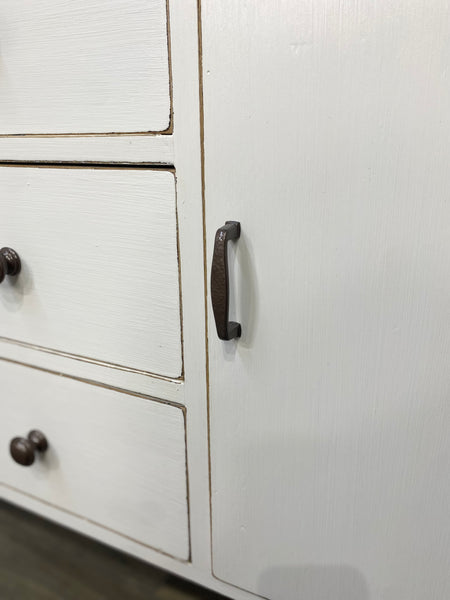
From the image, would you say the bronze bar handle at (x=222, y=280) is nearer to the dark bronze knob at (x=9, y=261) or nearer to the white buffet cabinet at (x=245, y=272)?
the white buffet cabinet at (x=245, y=272)

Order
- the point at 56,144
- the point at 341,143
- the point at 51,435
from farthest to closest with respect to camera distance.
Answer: the point at 51,435, the point at 56,144, the point at 341,143

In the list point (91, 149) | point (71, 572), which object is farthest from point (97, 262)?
point (71, 572)

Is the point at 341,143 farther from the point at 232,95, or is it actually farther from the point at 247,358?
the point at 247,358

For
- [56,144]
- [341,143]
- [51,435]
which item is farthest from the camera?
[51,435]

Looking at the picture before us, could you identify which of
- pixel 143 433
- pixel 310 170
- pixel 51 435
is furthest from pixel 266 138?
pixel 51 435

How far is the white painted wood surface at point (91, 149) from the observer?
1.50 ft

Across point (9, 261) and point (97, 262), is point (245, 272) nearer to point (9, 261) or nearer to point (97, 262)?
point (97, 262)

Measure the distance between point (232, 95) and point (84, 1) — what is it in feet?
0.54

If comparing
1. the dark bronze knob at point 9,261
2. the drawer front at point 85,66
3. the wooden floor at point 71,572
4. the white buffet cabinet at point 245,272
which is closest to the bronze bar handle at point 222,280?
the white buffet cabinet at point 245,272

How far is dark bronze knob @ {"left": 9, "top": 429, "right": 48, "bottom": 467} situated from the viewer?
1.96 ft

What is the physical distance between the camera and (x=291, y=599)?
20.2 inches

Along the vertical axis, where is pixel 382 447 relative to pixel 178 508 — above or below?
above

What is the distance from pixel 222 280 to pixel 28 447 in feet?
1.13

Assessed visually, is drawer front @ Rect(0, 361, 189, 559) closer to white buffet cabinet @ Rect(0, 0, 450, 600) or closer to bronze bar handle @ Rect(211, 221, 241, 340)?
white buffet cabinet @ Rect(0, 0, 450, 600)
